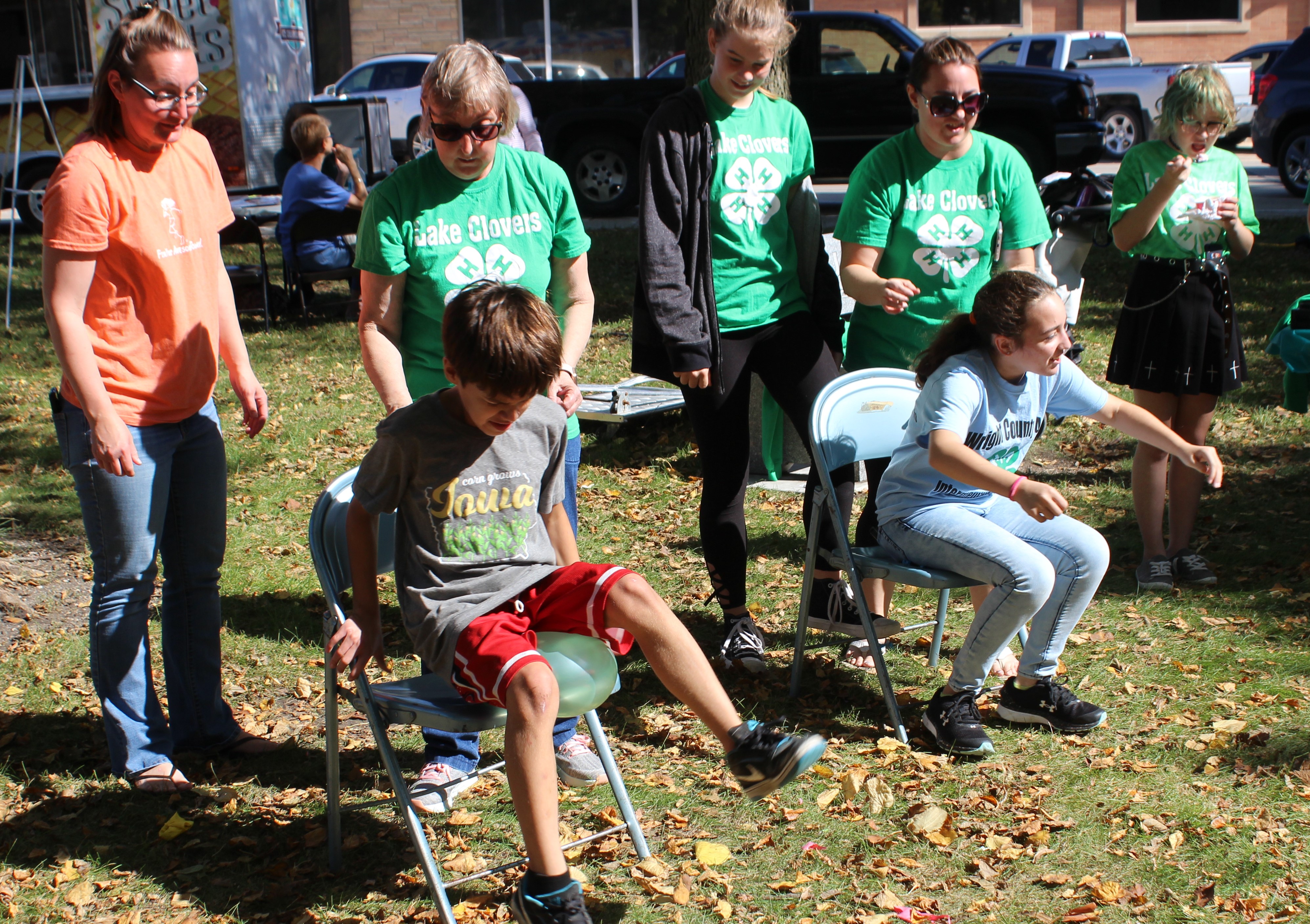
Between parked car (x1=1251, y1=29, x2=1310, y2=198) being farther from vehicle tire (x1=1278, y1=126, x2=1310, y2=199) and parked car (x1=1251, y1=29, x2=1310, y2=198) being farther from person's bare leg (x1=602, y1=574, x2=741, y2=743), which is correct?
person's bare leg (x1=602, y1=574, x2=741, y2=743)

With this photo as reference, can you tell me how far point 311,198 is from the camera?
9.66 metres

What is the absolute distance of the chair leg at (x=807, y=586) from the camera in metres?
3.81

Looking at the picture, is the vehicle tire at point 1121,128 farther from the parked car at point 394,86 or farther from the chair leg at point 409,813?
the chair leg at point 409,813

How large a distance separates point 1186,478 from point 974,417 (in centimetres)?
179

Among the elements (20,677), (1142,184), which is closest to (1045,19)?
(1142,184)

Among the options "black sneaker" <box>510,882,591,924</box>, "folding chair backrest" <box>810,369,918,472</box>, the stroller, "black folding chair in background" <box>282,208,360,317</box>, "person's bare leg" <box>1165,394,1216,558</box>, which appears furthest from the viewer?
"black folding chair in background" <box>282,208,360,317</box>

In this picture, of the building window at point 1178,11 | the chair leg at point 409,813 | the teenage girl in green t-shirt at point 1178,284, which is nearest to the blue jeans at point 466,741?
the chair leg at point 409,813

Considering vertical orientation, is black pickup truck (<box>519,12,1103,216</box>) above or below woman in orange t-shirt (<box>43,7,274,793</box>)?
above

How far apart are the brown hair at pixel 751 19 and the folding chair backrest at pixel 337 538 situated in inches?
66.8

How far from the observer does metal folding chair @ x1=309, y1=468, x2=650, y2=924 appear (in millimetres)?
2674

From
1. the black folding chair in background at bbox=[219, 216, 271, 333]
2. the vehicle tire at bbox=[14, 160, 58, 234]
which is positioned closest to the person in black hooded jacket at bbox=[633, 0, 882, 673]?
the black folding chair in background at bbox=[219, 216, 271, 333]

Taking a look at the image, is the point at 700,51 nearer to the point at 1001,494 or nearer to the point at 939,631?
the point at 939,631

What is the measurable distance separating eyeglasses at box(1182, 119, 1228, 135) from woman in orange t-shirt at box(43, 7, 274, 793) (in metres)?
3.32

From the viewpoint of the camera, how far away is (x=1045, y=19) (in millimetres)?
29375
